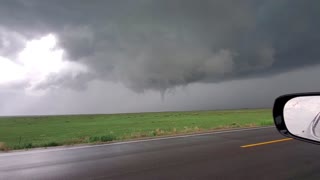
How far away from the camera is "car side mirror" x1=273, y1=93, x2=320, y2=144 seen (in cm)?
195

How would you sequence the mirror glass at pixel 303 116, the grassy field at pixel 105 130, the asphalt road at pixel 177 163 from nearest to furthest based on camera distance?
the mirror glass at pixel 303 116 < the asphalt road at pixel 177 163 < the grassy field at pixel 105 130

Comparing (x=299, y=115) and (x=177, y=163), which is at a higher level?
(x=299, y=115)

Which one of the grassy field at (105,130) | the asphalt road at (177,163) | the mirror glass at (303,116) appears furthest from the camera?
the grassy field at (105,130)

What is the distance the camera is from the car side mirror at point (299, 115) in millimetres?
1950

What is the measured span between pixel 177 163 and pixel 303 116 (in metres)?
6.66

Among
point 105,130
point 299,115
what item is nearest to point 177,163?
point 299,115

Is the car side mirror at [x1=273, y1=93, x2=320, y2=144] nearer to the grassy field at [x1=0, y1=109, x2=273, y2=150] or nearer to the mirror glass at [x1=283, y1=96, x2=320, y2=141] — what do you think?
the mirror glass at [x1=283, y1=96, x2=320, y2=141]

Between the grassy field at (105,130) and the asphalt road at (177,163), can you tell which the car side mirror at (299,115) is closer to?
the asphalt road at (177,163)

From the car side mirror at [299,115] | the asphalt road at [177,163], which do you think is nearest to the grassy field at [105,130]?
the asphalt road at [177,163]

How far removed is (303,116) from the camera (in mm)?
2072

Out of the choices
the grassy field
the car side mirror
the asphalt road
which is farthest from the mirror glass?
the grassy field

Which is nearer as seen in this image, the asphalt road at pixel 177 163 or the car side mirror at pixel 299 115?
the car side mirror at pixel 299 115

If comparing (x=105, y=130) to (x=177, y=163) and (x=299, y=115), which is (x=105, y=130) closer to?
(x=177, y=163)

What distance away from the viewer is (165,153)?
1022cm
